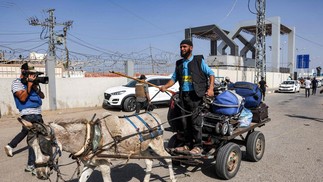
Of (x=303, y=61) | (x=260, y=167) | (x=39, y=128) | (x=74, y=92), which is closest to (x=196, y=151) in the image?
(x=260, y=167)

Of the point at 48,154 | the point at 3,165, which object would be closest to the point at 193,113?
the point at 48,154

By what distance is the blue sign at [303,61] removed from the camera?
49438 mm

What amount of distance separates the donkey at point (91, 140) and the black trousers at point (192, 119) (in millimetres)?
667

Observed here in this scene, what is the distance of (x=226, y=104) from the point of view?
4.91 meters

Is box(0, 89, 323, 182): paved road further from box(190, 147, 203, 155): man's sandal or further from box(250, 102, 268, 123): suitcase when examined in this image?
box(250, 102, 268, 123): suitcase

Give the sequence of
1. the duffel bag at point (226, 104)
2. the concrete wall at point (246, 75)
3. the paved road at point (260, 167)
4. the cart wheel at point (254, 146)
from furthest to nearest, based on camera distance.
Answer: the concrete wall at point (246, 75), the cart wheel at point (254, 146), the duffel bag at point (226, 104), the paved road at point (260, 167)

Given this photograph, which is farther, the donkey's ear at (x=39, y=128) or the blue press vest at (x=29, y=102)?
the blue press vest at (x=29, y=102)

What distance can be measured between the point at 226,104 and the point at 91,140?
8.70 ft

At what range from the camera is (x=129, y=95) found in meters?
13.6

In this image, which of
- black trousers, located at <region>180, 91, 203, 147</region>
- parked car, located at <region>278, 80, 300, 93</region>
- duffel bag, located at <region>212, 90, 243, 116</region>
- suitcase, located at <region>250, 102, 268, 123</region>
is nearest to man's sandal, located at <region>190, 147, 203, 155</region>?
black trousers, located at <region>180, 91, 203, 147</region>

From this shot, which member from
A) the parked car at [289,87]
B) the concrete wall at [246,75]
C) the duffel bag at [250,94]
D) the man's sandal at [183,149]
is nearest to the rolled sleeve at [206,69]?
the man's sandal at [183,149]

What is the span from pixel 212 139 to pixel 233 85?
6.54 ft

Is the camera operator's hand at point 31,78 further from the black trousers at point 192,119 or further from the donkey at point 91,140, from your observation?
the black trousers at point 192,119

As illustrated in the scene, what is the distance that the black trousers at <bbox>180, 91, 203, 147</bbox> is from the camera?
4.49 meters
